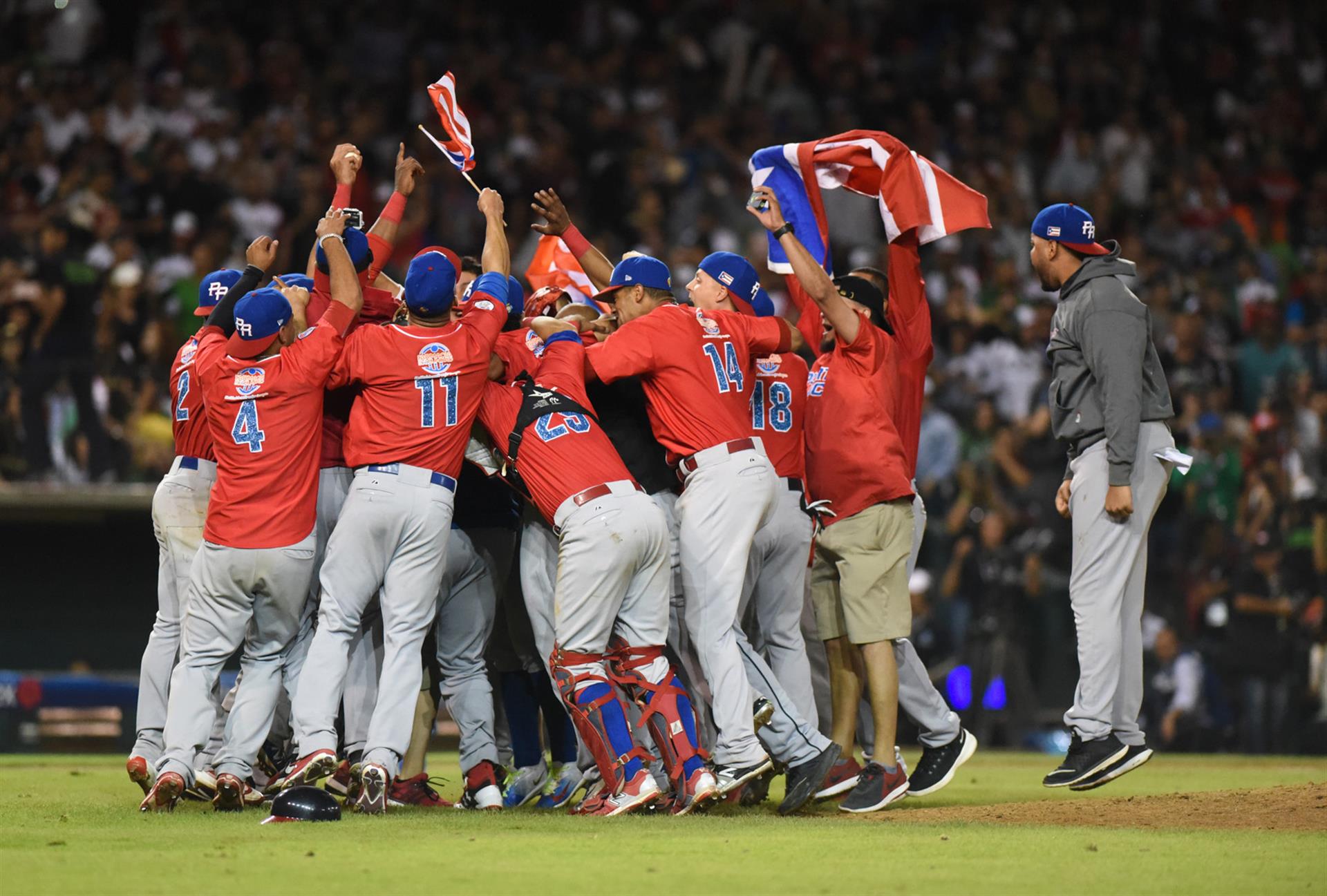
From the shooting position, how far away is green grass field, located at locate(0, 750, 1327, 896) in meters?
4.88

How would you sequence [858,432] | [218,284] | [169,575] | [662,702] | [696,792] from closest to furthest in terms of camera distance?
[696,792], [662,702], [858,432], [169,575], [218,284]

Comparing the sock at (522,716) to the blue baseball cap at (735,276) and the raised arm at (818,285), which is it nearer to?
the blue baseball cap at (735,276)

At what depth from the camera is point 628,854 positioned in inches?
217

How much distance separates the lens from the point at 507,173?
15914 millimetres

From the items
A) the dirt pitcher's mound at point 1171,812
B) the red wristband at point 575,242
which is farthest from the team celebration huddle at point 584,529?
the red wristband at point 575,242

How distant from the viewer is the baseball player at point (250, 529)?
686cm

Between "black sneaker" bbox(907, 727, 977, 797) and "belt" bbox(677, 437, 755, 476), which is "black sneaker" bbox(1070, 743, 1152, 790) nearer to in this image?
"black sneaker" bbox(907, 727, 977, 797)

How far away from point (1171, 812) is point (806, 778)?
159 centimetres

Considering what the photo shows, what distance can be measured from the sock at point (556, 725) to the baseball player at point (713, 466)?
0.94 meters

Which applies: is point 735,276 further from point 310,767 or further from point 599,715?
point 310,767

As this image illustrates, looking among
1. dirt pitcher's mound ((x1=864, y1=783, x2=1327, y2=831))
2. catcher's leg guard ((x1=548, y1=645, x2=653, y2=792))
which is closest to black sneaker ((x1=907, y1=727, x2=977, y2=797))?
dirt pitcher's mound ((x1=864, y1=783, x2=1327, y2=831))

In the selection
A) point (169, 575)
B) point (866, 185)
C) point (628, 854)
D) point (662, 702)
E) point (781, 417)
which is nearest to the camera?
point (628, 854)

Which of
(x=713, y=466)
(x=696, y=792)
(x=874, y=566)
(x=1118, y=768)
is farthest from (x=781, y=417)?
(x=1118, y=768)

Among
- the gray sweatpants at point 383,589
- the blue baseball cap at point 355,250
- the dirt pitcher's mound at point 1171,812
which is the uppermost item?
the blue baseball cap at point 355,250
